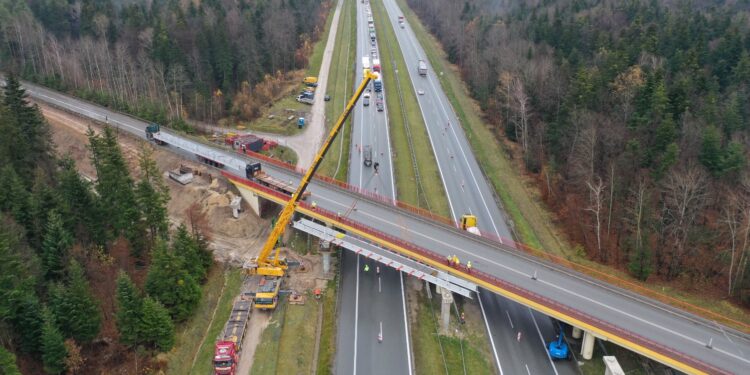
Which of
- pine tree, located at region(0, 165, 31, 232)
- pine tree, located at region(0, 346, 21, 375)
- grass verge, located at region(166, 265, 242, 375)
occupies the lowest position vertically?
grass verge, located at region(166, 265, 242, 375)

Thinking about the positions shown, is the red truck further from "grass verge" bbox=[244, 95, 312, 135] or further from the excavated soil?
"grass verge" bbox=[244, 95, 312, 135]

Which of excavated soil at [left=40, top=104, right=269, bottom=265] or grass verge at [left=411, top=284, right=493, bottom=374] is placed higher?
excavated soil at [left=40, top=104, right=269, bottom=265]

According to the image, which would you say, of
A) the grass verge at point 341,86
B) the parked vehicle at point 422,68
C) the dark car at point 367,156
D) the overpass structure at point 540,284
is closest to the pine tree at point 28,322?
the overpass structure at point 540,284

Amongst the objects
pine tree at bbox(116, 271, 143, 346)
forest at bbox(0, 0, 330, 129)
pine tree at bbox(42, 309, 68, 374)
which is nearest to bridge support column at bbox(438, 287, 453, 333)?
pine tree at bbox(116, 271, 143, 346)

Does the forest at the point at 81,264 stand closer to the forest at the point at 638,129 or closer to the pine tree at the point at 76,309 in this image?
the pine tree at the point at 76,309

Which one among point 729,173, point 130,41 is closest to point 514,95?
point 729,173

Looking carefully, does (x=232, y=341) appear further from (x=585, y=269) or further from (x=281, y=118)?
(x=281, y=118)
